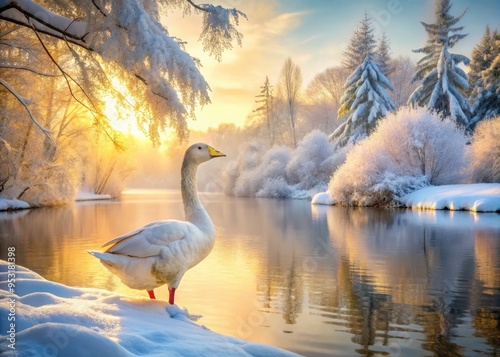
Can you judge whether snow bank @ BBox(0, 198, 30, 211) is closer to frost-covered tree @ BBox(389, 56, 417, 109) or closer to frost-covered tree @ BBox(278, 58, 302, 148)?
frost-covered tree @ BBox(278, 58, 302, 148)

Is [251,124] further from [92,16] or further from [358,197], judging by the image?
[92,16]

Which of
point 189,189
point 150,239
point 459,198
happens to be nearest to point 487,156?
point 459,198

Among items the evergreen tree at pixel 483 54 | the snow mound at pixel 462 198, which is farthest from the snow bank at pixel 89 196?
the evergreen tree at pixel 483 54

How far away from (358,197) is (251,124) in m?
42.0

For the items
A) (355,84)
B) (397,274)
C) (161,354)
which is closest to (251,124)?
(355,84)

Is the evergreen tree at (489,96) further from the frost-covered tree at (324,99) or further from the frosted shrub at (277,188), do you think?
the frost-covered tree at (324,99)

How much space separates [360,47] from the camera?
151ft

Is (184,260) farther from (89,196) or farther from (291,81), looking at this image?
(291,81)

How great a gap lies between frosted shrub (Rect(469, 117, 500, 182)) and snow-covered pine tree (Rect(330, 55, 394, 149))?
1285cm

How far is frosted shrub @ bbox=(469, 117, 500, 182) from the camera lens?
81.3 ft

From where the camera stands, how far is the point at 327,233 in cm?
1374

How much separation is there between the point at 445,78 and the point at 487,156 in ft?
45.6

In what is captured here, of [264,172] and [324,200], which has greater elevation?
[264,172]

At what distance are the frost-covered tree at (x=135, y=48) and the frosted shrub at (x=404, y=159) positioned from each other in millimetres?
21505
